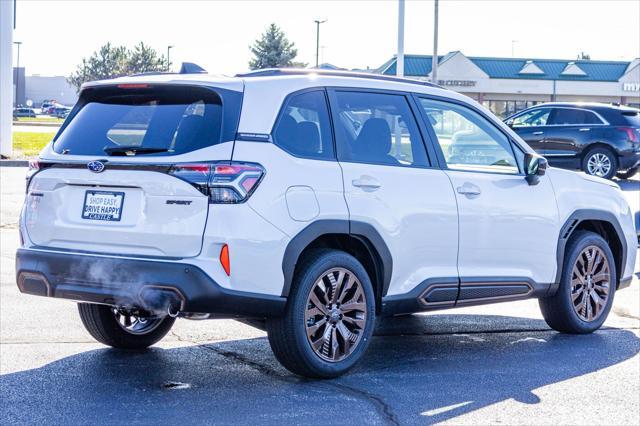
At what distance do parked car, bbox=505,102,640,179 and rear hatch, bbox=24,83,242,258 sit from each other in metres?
17.6

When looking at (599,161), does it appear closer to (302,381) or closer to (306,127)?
(306,127)

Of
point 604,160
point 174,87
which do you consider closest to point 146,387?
point 174,87

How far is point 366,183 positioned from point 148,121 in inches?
55.0

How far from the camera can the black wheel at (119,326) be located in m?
7.11

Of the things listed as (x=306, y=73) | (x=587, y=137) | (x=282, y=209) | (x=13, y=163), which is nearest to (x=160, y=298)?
(x=282, y=209)

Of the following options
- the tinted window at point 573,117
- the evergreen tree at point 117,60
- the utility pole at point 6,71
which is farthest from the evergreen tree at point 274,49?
the tinted window at point 573,117

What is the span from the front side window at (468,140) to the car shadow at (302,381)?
53.2 inches

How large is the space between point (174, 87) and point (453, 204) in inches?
82.1

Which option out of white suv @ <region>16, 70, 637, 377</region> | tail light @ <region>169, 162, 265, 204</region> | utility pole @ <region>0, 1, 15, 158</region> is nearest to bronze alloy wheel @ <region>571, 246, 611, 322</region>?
white suv @ <region>16, 70, 637, 377</region>

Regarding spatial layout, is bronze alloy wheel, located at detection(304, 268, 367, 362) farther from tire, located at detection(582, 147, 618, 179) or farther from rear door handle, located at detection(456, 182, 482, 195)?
tire, located at detection(582, 147, 618, 179)

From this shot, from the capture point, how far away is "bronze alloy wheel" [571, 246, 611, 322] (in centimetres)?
830

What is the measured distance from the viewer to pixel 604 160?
2323cm

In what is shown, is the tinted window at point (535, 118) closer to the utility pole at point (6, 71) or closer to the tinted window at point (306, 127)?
the utility pole at point (6, 71)

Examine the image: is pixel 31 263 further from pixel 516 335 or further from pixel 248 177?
pixel 516 335
